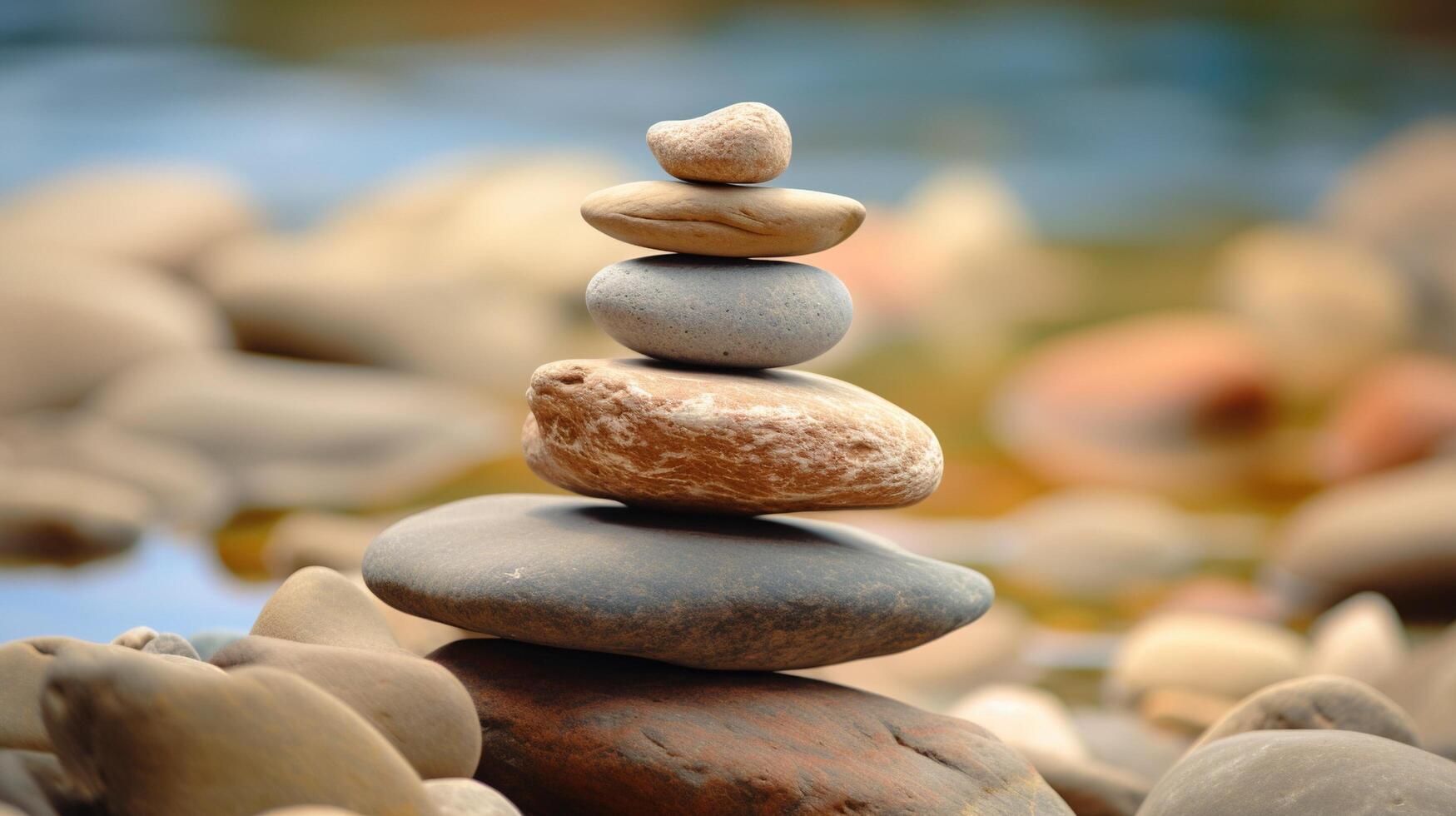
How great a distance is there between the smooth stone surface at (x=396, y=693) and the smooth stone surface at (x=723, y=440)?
533mm

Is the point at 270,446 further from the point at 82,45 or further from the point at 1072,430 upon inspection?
the point at 1072,430

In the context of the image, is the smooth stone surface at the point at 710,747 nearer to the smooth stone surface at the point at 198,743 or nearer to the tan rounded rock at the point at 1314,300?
the smooth stone surface at the point at 198,743

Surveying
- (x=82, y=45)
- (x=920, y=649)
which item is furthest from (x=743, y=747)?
(x=82, y=45)

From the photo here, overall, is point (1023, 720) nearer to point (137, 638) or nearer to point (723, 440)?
point (723, 440)

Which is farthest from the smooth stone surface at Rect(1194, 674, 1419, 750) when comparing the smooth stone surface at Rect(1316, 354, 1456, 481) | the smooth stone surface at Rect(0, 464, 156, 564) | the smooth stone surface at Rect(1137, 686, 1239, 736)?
the smooth stone surface at Rect(1316, 354, 1456, 481)

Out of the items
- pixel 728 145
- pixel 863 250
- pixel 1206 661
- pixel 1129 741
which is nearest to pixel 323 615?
pixel 728 145

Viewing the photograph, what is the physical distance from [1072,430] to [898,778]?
18.4 ft

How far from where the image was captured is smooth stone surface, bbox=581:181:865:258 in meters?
2.49

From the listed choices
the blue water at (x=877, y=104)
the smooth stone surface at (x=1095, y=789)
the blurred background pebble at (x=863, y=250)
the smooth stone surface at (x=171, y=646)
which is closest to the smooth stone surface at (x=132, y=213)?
the blurred background pebble at (x=863, y=250)

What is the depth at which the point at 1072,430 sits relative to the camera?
7.67 metres

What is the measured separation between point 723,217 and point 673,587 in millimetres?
705

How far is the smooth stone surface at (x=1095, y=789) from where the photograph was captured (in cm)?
293

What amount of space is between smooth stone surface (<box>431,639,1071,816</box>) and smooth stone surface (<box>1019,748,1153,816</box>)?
1.61 ft

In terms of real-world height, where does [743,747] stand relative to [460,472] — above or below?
above
